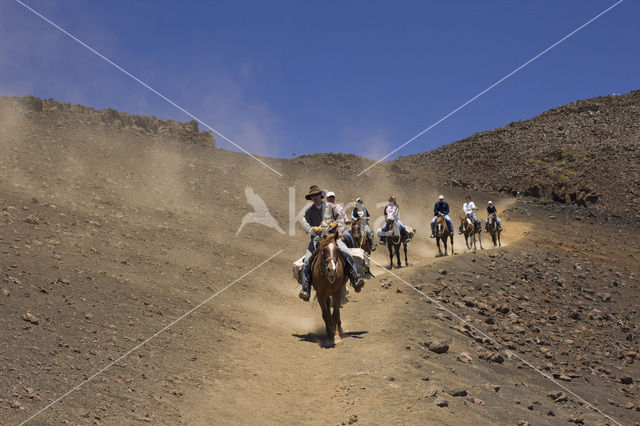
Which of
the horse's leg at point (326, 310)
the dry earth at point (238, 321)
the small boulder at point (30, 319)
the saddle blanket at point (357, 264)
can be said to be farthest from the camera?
the saddle blanket at point (357, 264)

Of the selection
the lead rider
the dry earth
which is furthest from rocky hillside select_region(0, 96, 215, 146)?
the lead rider

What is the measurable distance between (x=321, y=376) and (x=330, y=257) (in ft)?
9.13

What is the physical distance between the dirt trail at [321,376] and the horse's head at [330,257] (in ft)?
5.15

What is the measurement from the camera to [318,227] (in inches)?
517

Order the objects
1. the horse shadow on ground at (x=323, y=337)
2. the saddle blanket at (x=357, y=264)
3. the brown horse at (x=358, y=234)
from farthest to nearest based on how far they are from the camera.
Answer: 1. the brown horse at (x=358, y=234)
2. the saddle blanket at (x=357, y=264)
3. the horse shadow on ground at (x=323, y=337)

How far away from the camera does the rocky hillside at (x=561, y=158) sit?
2347 inches

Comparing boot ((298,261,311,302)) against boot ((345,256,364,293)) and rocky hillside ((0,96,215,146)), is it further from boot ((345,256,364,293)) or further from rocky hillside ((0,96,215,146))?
rocky hillside ((0,96,215,146))

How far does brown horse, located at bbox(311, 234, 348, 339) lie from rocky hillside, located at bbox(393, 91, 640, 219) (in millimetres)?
49142

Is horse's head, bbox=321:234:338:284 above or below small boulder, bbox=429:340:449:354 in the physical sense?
above

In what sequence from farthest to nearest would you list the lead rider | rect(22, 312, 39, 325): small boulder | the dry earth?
the lead rider < rect(22, 312, 39, 325): small boulder < the dry earth

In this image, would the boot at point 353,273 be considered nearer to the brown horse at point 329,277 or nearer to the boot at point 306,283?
the brown horse at point 329,277

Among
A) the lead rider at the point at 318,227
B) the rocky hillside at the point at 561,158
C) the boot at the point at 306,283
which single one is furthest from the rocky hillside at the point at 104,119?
the boot at the point at 306,283

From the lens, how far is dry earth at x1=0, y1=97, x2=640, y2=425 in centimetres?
867

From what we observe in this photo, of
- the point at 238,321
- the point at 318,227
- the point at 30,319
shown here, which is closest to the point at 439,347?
the point at 318,227
